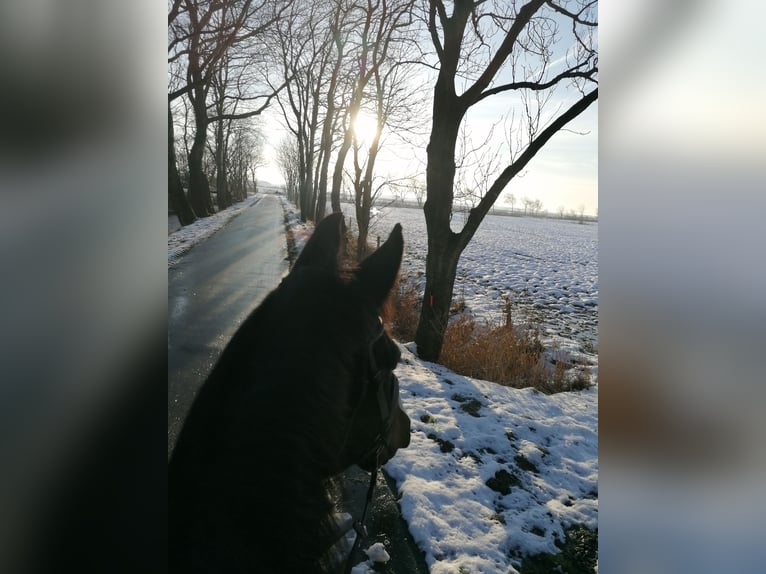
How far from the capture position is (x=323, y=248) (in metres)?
1.19

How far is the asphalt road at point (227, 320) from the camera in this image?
183cm

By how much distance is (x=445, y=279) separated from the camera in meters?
4.68

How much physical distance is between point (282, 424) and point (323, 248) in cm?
57

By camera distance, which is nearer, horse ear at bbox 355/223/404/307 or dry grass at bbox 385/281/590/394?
horse ear at bbox 355/223/404/307

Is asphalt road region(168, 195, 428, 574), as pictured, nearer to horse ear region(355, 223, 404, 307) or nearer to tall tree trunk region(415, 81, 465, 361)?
horse ear region(355, 223, 404, 307)

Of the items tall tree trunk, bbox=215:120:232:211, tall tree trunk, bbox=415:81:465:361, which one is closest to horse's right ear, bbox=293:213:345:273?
tall tree trunk, bbox=215:120:232:211

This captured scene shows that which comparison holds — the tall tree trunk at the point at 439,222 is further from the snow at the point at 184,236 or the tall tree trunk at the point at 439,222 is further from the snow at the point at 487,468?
the snow at the point at 184,236

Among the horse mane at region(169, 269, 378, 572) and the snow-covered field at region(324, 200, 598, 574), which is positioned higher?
the horse mane at region(169, 269, 378, 572)

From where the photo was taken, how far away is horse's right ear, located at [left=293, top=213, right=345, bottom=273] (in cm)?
117

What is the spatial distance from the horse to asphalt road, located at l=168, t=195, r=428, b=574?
88 cm
